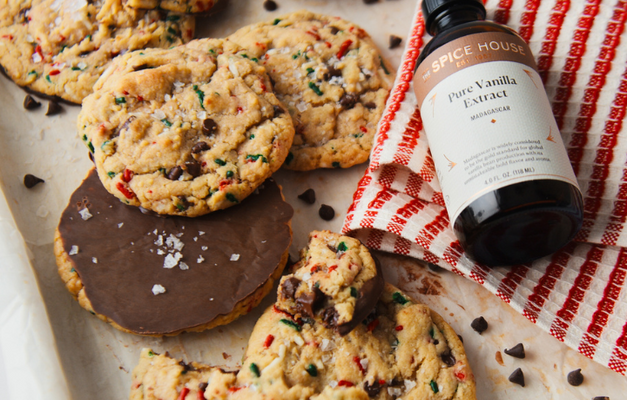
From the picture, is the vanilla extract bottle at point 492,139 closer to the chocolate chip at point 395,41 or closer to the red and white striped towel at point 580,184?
the red and white striped towel at point 580,184

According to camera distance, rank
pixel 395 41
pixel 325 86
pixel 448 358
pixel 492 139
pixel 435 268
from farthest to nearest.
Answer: pixel 395 41
pixel 325 86
pixel 435 268
pixel 448 358
pixel 492 139

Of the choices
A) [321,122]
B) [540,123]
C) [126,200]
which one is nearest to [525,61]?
[540,123]

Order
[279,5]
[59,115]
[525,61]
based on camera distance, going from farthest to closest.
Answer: [279,5] < [59,115] < [525,61]

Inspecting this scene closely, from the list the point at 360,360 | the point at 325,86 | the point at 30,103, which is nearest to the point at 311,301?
Result: the point at 360,360

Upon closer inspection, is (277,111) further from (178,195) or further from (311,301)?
(311,301)

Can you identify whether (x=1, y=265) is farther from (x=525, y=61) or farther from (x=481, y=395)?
(x=525, y=61)
